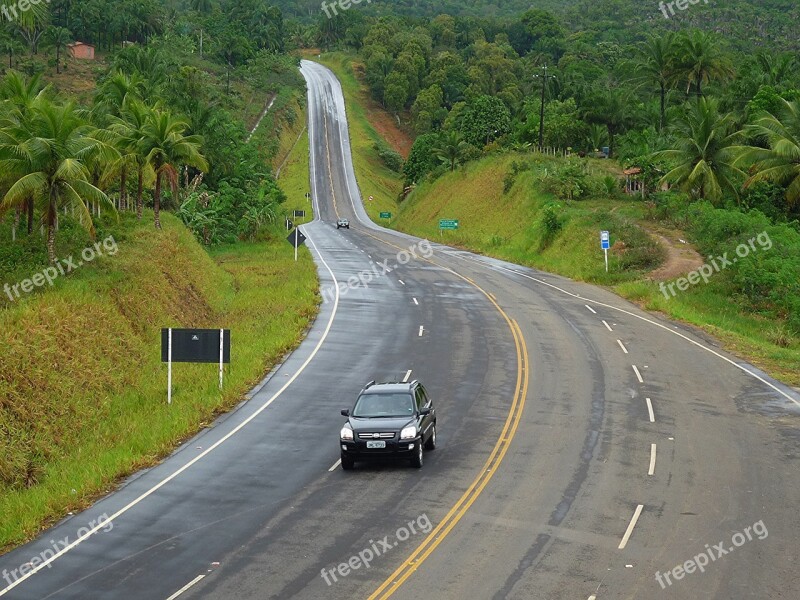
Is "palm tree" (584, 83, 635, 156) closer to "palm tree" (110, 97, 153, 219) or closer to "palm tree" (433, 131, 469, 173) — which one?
"palm tree" (433, 131, 469, 173)

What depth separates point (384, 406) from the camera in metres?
22.8

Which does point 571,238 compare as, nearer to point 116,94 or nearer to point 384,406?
point 116,94

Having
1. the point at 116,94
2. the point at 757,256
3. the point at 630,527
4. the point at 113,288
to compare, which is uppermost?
the point at 116,94

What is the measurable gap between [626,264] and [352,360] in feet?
86.4

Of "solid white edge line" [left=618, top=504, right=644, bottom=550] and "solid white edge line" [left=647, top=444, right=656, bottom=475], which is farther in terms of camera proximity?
"solid white edge line" [left=647, top=444, right=656, bottom=475]

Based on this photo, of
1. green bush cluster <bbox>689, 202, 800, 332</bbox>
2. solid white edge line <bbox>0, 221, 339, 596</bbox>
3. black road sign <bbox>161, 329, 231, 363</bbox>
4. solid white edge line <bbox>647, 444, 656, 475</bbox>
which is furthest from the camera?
green bush cluster <bbox>689, 202, 800, 332</bbox>

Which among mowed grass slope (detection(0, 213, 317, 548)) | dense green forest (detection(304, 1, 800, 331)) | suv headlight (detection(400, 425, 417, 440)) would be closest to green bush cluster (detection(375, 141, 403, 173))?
dense green forest (detection(304, 1, 800, 331))

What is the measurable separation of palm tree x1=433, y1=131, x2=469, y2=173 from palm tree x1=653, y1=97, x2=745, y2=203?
43.7 m

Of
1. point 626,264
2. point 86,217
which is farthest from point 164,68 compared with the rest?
point 86,217

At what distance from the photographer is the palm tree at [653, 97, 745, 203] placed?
208 ft

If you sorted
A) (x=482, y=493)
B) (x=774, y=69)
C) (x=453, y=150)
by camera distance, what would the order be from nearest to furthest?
(x=482, y=493)
(x=774, y=69)
(x=453, y=150)

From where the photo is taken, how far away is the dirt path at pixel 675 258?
172 ft

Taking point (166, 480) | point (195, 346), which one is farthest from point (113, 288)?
point (166, 480)

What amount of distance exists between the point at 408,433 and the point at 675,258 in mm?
36979
